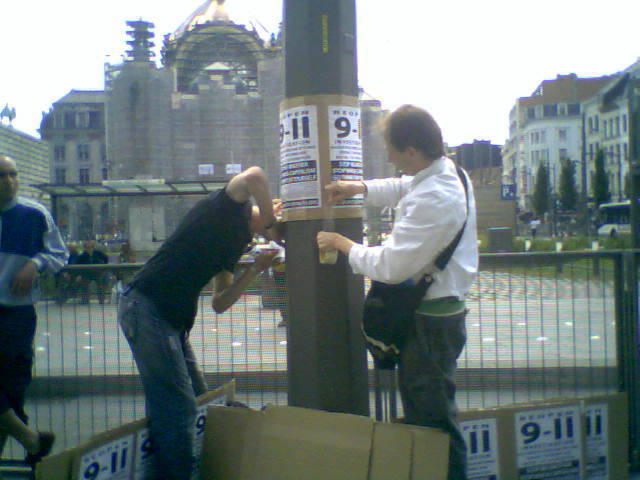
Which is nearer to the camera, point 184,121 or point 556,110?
point 184,121

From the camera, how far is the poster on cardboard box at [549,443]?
3537 millimetres

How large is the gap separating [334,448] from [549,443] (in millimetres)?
1403

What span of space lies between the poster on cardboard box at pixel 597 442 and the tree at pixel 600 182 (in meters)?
43.8

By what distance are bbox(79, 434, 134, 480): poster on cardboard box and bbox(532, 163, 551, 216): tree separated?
167ft

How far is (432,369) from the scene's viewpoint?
2.73m

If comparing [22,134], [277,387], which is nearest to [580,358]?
[277,387]

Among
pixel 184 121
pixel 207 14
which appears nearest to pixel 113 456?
pixel 184 121

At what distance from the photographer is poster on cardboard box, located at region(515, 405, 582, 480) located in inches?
139

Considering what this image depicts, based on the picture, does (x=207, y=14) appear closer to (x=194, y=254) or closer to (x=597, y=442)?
(x=194, y=254)

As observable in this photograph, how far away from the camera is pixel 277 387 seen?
14.1ft

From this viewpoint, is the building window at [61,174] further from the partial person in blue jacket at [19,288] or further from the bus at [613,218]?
the partial person in blue jacket at [19,288]

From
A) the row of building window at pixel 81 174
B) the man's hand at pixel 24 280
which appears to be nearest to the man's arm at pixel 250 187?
the man's hand at pixel 24 280

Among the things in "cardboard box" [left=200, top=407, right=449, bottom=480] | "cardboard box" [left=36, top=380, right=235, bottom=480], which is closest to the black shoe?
"cardboard box" [left=36, top=380, right=235, bottom=480]

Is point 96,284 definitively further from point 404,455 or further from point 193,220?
point 404,455
